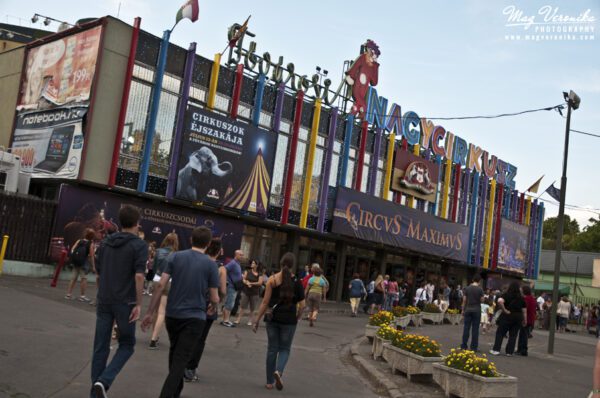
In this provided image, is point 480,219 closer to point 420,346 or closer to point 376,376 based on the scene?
point 420,346

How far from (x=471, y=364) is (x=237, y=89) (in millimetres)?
20553

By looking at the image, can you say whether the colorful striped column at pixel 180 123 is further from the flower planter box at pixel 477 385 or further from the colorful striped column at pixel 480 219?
the colorful striped column at pixel 480 219

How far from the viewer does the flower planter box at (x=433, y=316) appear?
25.9 meters

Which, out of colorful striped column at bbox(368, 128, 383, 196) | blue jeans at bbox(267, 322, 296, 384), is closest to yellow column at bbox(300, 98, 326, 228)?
colorful striped column at bbox(368, 128, 383, 196)

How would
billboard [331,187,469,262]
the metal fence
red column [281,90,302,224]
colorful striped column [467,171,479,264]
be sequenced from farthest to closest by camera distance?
colorful striped column [467,171,479,264] → billboard [331,187,469,262] → red column [281,90,302,224] → the metal fence

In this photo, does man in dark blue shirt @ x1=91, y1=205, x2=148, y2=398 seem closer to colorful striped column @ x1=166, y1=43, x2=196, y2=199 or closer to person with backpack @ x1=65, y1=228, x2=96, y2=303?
person with backpack @ x1=65, y1=228, x2=96, y2=303

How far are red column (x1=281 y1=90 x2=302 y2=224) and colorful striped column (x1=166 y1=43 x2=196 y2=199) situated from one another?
619 centimetres

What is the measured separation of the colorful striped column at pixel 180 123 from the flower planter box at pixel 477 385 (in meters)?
17.5

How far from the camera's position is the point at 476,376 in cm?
842

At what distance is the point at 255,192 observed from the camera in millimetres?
27750

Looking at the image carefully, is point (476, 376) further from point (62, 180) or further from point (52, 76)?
point (52, 76)

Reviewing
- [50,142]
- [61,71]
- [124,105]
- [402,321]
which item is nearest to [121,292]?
[402,321]

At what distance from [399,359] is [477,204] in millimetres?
34623

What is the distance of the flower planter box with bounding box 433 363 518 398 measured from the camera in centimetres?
834
